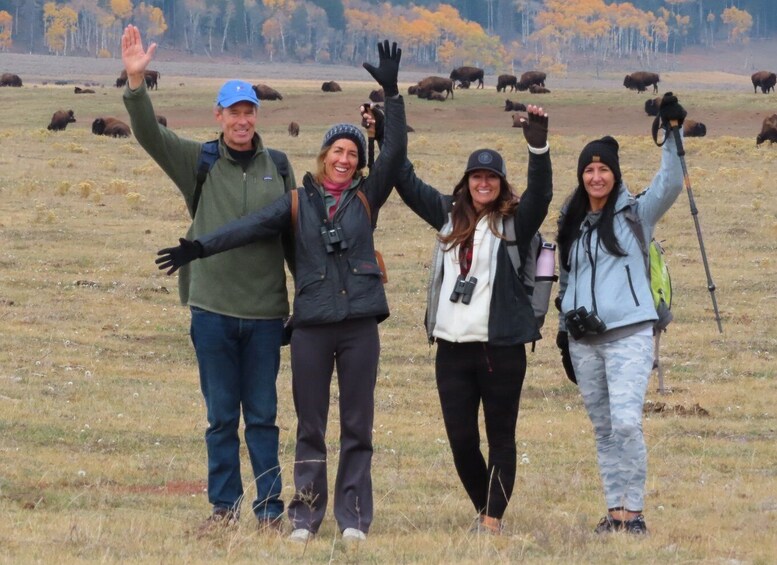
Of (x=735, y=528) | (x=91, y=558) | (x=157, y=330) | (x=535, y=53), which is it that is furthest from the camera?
(x=535, y=53)

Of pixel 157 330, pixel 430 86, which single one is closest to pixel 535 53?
pixel 430 86

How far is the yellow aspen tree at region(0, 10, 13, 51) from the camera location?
6083 inches

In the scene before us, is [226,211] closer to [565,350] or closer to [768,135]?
[565,350]

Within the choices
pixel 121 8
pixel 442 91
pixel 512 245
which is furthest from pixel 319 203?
pixel 121 8

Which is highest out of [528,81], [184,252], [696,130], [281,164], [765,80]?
[281,164]

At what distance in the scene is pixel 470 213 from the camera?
645 cm

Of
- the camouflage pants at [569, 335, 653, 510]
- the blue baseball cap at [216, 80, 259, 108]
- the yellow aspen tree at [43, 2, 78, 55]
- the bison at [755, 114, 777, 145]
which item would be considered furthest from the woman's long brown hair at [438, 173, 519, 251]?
the yellow aspen tree at [43, 2, 78, 55]

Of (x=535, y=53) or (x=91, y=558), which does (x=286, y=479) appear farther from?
(x=535, y=53)

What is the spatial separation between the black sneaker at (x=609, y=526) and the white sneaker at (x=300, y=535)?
4.56 ft

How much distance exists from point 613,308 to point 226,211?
5.99 ft

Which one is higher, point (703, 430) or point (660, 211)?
→ point (660, 211)

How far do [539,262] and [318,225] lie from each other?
1.04 meters

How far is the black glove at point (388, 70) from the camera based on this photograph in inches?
257

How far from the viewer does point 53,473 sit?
820 cm
